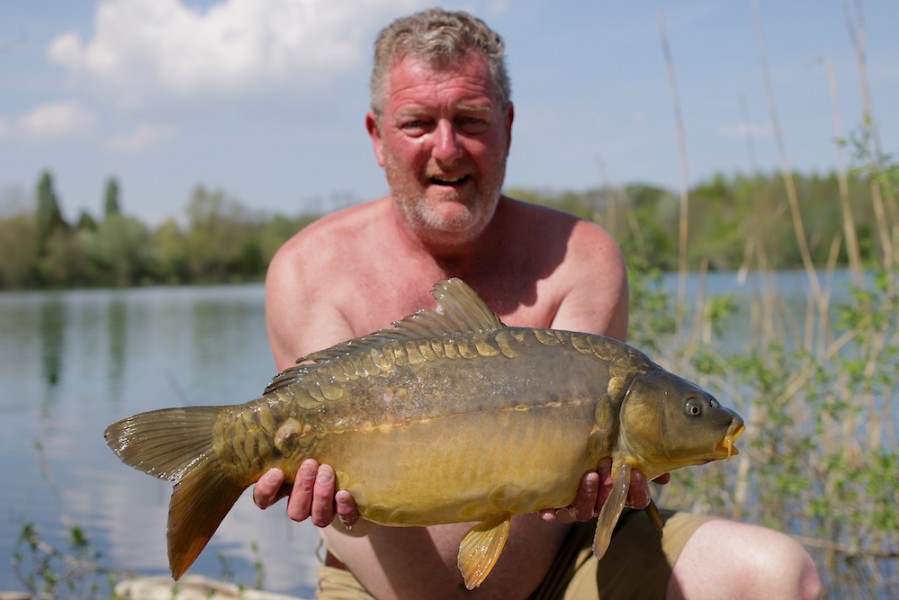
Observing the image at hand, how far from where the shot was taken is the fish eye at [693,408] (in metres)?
2.33

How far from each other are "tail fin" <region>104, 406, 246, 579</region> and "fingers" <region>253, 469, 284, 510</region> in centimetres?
7

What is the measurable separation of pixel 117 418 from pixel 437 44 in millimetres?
9468

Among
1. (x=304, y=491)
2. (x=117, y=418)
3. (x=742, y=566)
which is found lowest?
(x=117, y=418)

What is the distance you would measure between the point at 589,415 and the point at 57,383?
47.4 ft

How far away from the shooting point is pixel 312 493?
2.41 m

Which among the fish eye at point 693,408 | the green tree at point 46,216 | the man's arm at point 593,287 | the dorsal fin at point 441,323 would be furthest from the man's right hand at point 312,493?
the green tree at point 46,216

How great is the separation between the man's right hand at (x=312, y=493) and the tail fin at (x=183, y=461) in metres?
0.10

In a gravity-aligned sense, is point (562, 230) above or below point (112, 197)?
above

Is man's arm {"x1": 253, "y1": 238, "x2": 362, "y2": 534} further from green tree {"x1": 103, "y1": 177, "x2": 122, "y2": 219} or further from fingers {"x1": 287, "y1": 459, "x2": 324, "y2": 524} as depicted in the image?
green tree {"x1": 103, "y1": 177, "x2": 122, "y2": 219}

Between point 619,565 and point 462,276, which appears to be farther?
point 462,276

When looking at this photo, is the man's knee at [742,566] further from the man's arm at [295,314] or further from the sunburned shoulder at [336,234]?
the sunburned shoulder at [336,234]

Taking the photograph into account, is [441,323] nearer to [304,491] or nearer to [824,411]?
[304,491]

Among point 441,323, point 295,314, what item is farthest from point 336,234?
point 441,323

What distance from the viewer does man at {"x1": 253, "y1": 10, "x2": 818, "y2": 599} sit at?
3.15 meters
